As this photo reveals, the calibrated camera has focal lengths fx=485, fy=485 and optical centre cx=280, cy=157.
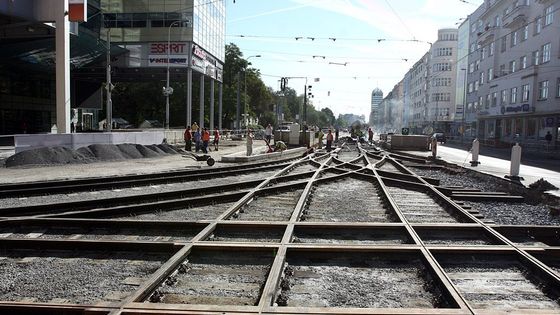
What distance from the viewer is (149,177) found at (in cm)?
1527

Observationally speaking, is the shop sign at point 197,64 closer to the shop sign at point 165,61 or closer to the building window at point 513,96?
the shop sign at point 165,61

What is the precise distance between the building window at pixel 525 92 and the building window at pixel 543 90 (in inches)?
71.8

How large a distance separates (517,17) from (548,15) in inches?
240

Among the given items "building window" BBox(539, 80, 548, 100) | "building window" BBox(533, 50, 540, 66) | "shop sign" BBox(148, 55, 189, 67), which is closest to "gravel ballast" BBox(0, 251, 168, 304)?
"shop sign" BBox(148, 55, 189, 67)

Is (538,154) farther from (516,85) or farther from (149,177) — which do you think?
(149,177)

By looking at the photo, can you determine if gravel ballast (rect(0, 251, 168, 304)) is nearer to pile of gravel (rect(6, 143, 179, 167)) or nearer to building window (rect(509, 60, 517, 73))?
pile of gravel (rect(6, 143, 179, 167))

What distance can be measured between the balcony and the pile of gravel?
139 ft

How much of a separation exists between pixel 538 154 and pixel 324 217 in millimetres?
36261

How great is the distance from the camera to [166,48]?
2010 inches

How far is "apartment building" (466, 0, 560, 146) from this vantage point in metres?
44.7

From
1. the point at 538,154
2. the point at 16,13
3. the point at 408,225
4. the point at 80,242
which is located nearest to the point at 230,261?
the point at 80,242

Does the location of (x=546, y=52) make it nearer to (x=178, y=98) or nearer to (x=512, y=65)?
(x=512, y=65)

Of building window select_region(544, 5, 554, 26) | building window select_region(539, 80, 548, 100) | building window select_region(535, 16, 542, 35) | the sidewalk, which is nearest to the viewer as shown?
the sidewalk

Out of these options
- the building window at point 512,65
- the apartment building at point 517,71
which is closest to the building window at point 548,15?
the apartment building at point 517,71
